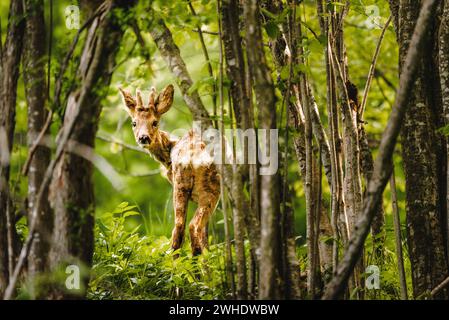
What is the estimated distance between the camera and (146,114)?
23.7ft

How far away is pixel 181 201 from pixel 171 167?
1.98ft

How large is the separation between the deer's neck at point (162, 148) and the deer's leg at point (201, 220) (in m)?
0.74

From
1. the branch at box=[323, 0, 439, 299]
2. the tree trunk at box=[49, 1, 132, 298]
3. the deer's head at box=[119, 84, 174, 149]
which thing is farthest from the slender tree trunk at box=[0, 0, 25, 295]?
the deer's head at box=[119, 84, 174, 149]

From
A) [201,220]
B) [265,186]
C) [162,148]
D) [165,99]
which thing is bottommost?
[201,220]

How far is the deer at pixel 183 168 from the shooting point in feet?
22.5

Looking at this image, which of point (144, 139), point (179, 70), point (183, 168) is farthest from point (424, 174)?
point (144, 139)

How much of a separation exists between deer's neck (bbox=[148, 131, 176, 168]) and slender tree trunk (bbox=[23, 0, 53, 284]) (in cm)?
280

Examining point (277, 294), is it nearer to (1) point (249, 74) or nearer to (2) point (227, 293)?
(2) point (227, 293)

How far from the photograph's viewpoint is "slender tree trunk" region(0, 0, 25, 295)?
179 inches

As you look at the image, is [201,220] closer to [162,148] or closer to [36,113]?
[162,148]

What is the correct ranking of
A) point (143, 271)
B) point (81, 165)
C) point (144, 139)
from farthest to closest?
point (144, 139)
point (143, 271)
point (81, 165)

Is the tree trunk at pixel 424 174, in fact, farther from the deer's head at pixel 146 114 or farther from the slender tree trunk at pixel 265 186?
the deer's head at pixel 146 114

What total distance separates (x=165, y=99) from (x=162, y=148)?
0.61 meters

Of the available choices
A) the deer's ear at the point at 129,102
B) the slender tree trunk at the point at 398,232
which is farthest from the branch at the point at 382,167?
the deer's ear at the point at 129,102
